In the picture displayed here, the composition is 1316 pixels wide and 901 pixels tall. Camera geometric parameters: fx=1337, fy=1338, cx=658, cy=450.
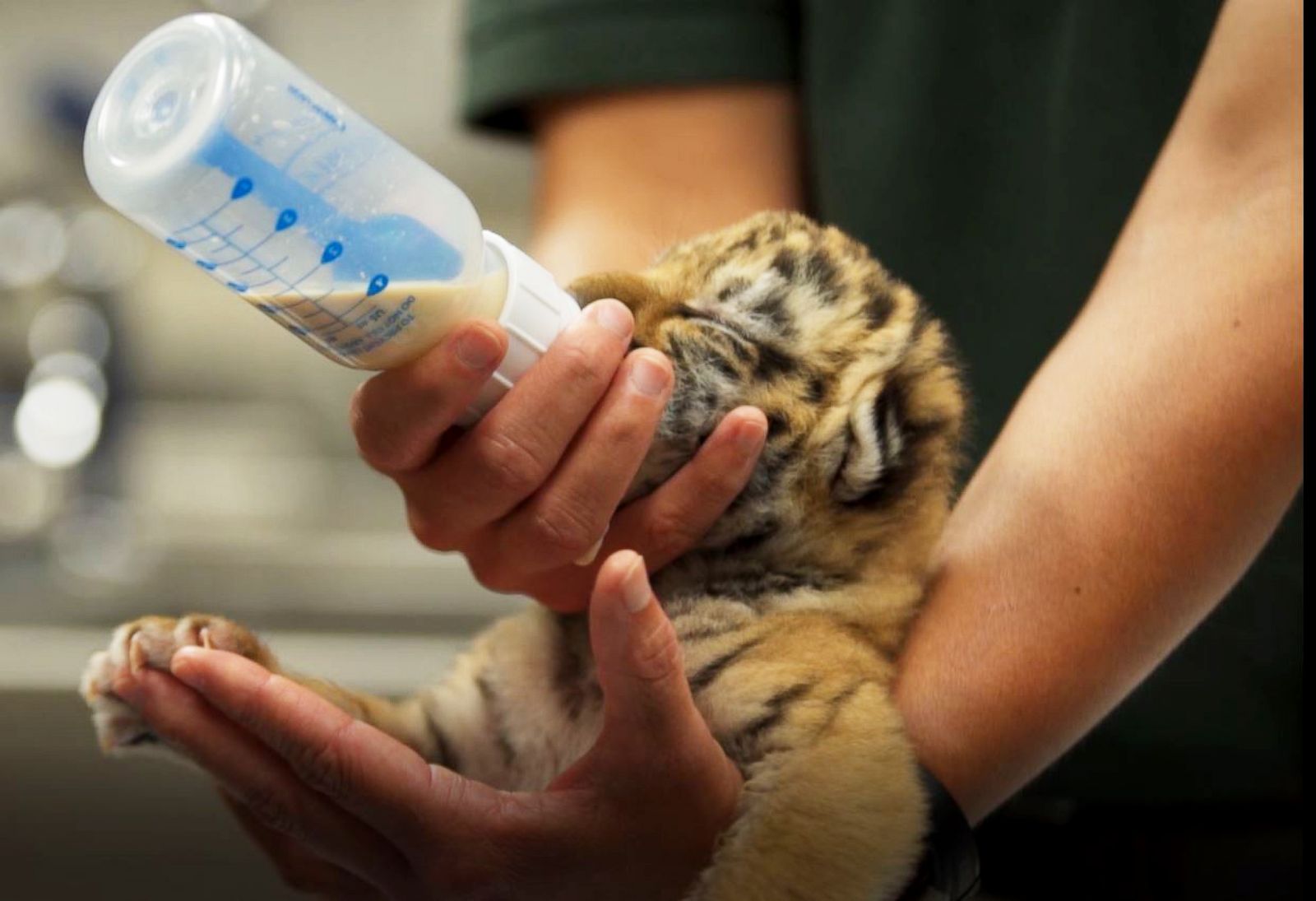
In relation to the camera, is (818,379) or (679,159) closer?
(818,379)

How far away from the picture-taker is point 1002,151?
132 centimetres

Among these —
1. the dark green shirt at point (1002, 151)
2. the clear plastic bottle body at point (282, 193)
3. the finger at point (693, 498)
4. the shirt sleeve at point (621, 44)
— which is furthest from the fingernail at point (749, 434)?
the shirt sleeve at point (621, 44)

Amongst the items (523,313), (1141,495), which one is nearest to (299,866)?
(523,313)

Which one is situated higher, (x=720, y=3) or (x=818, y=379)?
(x=720, y=3)

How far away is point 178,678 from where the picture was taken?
776 mm

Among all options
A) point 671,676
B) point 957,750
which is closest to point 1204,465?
point 957,750

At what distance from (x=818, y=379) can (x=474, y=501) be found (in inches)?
9.9

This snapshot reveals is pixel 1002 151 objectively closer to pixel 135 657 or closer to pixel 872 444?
pixel 872 444

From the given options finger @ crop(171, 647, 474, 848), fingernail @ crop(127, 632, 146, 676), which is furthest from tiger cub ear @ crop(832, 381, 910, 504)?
fingernail @ crop(127, 632, 146, 676)

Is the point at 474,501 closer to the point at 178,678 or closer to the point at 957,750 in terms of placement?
the point at 178,678

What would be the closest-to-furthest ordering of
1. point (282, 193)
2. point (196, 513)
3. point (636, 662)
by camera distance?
point (282, 193)
point (636, 662)
point (196, 513)

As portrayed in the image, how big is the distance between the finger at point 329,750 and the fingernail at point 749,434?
0.27 m

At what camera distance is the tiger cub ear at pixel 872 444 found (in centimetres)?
92

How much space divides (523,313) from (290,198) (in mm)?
185
